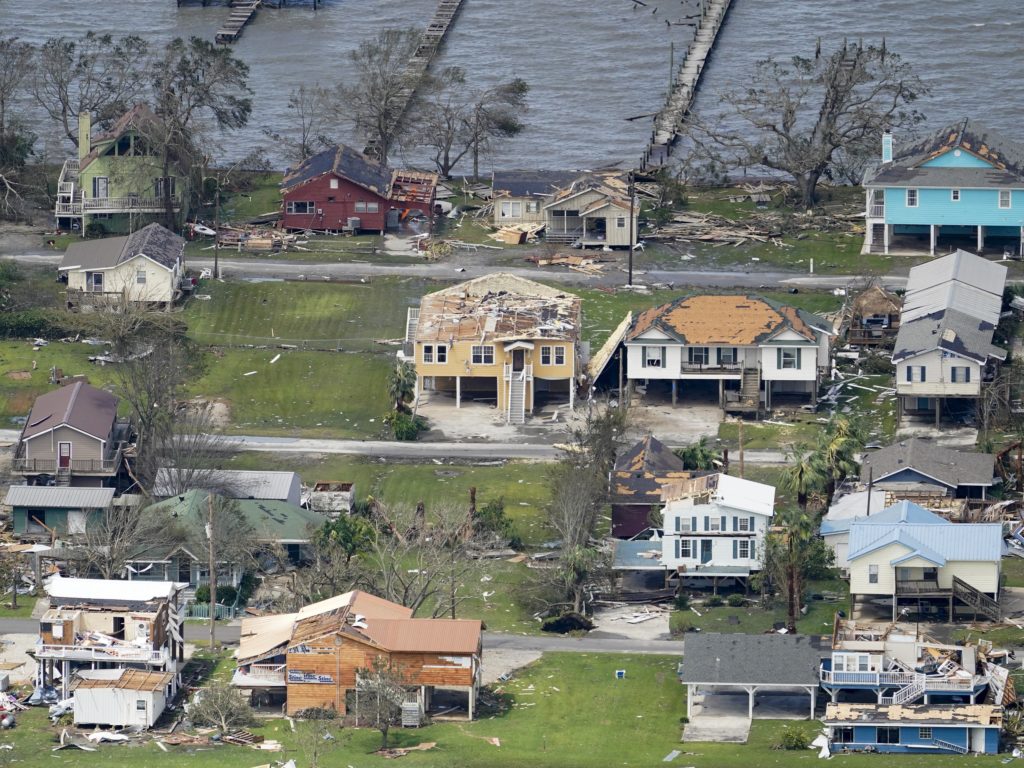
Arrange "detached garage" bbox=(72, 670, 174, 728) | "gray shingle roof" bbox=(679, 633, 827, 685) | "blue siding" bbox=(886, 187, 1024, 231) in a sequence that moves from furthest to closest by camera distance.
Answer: "blue siding" bbox=(886, 187, 1024, 231)
"gray shingle roof" bbox=(679, 633, 827, 685)
"detached garage" bbox=(72, 670, 174, 728)

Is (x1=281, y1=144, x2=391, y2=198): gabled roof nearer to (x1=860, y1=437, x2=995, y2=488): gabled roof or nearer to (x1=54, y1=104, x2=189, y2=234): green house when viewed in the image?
(x1=54, y1=104, x2=189, y2=234): green house

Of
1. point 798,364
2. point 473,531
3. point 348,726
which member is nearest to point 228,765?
point 348,726

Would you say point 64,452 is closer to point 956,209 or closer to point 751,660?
point 751,660

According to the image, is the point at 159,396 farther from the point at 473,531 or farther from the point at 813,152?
the point at 813,152

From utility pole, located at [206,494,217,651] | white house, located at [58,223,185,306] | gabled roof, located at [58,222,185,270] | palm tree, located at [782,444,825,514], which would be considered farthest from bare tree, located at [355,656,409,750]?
gabled roof, located at [58,222,185,270]

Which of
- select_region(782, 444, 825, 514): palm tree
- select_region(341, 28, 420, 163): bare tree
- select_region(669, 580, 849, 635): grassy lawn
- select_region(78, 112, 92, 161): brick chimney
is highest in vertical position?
select_region(341, 28, 420, 163): bare tree

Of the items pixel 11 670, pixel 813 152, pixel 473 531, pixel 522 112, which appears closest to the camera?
pixel 11 670

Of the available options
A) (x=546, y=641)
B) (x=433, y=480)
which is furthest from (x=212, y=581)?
(x=433, y=480)
